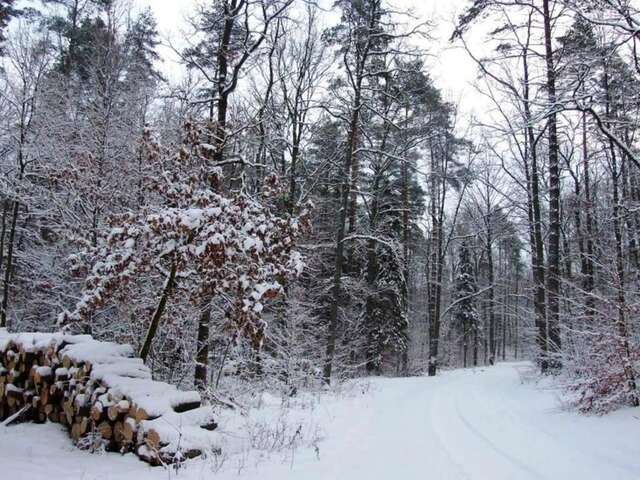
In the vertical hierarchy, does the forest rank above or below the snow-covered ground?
above

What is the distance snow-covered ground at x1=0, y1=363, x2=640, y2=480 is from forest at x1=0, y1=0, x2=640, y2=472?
1223 millimetres

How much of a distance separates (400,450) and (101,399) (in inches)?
144

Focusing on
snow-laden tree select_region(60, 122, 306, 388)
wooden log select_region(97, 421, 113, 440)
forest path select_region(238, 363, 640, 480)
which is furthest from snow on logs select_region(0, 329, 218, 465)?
forest path select_region(238, 363, 640, 480)

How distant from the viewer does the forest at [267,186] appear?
6621mm

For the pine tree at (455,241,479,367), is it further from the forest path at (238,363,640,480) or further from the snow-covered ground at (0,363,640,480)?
the snow-covered ground at (0,363,640,480)

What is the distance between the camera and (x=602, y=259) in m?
9.48

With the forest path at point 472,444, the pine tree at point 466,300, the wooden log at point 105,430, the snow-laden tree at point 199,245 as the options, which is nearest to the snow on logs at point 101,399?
the wooden log at point 105,430

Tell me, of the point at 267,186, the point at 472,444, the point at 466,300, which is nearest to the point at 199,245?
the point at 267,186

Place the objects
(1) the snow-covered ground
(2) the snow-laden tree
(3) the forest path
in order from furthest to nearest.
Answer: (2) the snow-laden tree < (3) the forest path < (1) the snow-covered ground

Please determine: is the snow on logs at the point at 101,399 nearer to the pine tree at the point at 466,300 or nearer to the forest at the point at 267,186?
the forest at the point at 267,186

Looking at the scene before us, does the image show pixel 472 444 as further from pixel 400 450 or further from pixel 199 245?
pixel 199 245

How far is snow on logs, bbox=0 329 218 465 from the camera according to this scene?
468 centimetres

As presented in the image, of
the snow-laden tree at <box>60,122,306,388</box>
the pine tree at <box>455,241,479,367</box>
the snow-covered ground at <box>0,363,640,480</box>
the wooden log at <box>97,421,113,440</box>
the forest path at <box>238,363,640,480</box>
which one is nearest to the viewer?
the snow-covered ground at <box>0,363,640,480</box>

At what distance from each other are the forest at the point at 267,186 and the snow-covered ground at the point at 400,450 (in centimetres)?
122
